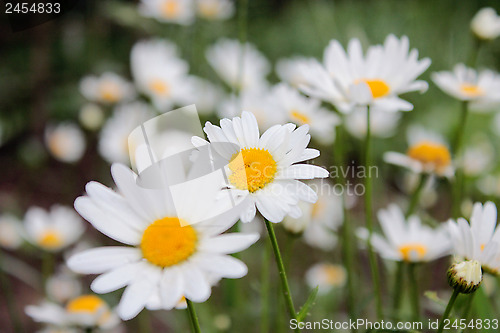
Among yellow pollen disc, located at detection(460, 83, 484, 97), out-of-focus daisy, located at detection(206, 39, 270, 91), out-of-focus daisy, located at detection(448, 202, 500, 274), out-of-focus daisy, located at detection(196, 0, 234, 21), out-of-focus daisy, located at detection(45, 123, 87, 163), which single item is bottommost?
out-of-focus daisy, located at detection(45, 123, 87, 163)

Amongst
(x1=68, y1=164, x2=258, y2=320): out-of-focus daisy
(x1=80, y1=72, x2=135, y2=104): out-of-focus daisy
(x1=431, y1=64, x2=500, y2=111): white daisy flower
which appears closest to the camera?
(x1=68, y1=164, x2=258, y2=320): out-of-focus daisy

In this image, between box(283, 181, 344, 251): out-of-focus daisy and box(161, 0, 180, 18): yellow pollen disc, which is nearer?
box(283, 181, 344, 251): out-of-focus daisy

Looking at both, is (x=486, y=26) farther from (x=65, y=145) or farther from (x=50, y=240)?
(x=65, y=145)

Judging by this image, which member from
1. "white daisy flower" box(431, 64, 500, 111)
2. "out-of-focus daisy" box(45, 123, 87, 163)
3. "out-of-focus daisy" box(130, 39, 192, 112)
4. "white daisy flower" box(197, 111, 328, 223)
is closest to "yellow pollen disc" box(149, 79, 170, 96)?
"out-of-focus daisy" box(130, 39, 192, 112)

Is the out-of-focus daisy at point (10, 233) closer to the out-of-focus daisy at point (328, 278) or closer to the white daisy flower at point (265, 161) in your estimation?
the out-of-focus daisy at point (328, 278)

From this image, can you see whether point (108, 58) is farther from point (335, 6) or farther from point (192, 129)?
point (192, 129)

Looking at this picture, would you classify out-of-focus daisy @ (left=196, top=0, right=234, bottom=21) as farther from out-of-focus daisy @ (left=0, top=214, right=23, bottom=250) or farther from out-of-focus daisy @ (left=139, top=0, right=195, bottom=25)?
out-of-focus daisy @ (left=0, top=214, right=23, bottom=250)

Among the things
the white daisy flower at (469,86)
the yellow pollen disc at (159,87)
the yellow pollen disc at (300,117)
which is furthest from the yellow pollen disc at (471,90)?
the yellow pollen disc at (159,87)
